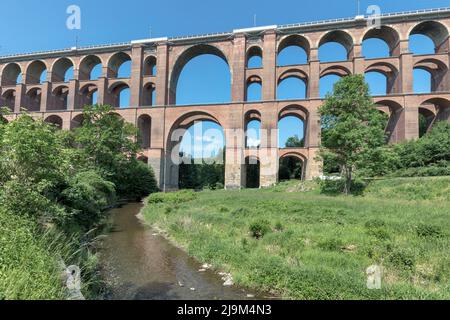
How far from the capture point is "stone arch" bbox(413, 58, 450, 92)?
35.3 meters

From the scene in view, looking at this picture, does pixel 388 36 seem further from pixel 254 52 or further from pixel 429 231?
pixel 429 231

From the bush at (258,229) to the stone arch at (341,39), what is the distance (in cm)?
3363

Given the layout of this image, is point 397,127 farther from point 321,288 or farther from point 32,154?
point 32,154

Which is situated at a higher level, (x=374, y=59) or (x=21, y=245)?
(x=374, y=59)

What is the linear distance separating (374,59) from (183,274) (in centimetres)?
3878

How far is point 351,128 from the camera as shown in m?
20.5

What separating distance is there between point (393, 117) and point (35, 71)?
55213 mm

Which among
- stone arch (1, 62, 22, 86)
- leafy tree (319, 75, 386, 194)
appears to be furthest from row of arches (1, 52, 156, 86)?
leafy tree (319, 75, 386, 194)

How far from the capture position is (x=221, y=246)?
34.7 feet

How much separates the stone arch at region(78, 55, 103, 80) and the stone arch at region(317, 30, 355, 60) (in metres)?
33.1

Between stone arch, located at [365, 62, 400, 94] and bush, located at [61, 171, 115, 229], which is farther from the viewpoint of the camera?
stone arch, located at [365, 62, 400, 94]

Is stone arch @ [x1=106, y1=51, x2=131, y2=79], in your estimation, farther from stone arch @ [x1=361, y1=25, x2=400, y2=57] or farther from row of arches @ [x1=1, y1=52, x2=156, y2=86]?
stone arch @ [x1=361, y1=25, x2=400, y2=57]

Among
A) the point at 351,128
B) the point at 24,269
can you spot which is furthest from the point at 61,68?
the point at 24,269

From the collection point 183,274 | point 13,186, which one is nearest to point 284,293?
point 183,274
